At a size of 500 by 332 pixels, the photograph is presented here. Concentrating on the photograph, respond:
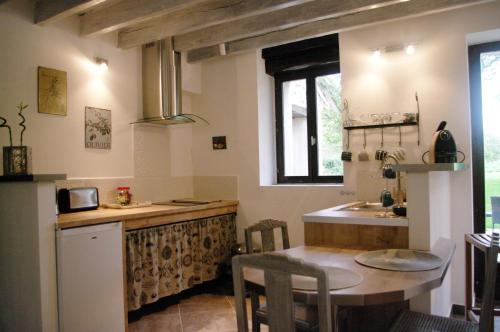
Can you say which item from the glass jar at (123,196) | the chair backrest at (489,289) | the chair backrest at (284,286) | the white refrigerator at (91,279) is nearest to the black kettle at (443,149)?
the chair backrest at (489,289)

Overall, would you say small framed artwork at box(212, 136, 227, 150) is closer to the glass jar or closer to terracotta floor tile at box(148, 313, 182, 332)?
the glass jar

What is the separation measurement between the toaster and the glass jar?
0.85 ft

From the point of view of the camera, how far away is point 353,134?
11.1 feet

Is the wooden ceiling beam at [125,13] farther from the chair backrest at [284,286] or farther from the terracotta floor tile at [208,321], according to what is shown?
the terracotta floor tile at [208,321]

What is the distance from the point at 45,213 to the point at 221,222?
6.04 feet

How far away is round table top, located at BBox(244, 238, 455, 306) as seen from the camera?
1.27m

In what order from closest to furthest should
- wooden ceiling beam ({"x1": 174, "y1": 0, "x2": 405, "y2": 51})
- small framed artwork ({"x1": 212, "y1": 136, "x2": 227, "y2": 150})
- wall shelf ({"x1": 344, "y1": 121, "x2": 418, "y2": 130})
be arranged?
wooden ceiling beam ({"x1": 174, "y1": 0, "x2": 405, "y2": 51})
wall shelf ({"x1": 344, "y1": 121, "x2": 418, "y2": 130})
small framed artwork ({"x1": 212, "y1": 136, "x2": 227, "y2": 150})

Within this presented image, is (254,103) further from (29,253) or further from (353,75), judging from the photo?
(29,253)

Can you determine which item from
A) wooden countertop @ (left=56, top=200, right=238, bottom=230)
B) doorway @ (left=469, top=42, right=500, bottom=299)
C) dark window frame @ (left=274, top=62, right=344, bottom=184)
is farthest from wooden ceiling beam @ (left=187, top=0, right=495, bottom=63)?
wooden countertop @ (left=56, top=200, right=238, bottom=230)

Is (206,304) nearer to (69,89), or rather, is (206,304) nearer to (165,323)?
(165,323)

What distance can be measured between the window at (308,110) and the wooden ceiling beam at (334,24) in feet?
1.12

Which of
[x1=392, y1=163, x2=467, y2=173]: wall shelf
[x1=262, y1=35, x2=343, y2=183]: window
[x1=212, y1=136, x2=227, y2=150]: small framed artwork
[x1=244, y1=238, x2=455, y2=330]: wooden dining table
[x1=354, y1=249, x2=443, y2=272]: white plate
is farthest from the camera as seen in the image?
[x1=212, y1=136, x2=227, y2=150]: small framed artwork

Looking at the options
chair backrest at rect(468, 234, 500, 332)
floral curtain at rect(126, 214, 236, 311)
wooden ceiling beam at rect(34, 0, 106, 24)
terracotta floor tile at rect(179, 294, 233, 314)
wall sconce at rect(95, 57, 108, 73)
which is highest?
wooden ceiling beam at rect(34, 0, 106, 24)

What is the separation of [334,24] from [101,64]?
2106 millimetres
